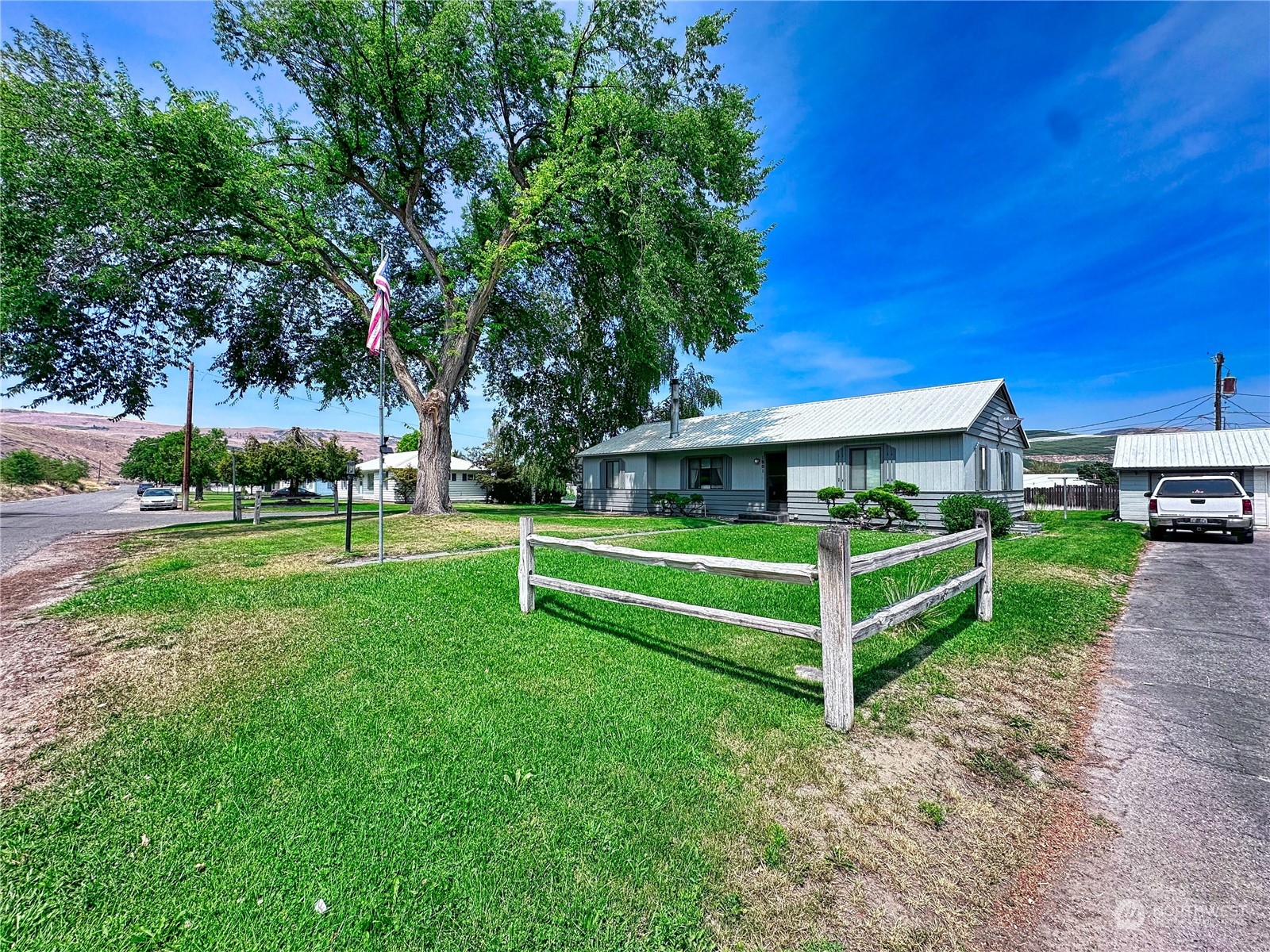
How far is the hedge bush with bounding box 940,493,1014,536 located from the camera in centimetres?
1270

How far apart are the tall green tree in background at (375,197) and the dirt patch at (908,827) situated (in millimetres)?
12379

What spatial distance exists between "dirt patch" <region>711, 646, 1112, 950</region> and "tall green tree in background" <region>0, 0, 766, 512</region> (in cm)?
1238

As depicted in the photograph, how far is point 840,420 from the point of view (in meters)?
17.4

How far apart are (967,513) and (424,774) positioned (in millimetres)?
14008

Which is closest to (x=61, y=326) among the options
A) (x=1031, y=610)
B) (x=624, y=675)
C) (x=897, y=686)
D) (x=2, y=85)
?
(x=2, y=85)

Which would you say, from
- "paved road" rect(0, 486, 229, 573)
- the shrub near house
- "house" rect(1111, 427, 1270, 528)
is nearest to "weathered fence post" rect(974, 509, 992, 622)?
the shrub near house

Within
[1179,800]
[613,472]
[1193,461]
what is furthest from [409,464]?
[1193,461]

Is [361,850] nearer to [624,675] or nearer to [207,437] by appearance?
[624,675]

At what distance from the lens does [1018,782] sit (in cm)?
288

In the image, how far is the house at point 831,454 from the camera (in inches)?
571

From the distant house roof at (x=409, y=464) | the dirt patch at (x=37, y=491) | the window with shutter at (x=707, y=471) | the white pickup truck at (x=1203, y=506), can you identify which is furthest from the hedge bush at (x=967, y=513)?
the dirt patch at (x=37, y=491)

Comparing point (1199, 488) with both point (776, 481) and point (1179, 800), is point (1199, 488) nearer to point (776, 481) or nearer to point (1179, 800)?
point (776, 481)

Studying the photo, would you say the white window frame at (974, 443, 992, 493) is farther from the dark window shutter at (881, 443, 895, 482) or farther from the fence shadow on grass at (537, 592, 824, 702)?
the fence shadow on grass at (537, 592, 824, 702)

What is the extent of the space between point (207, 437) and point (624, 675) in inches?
2245
